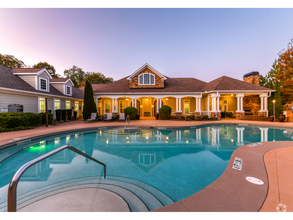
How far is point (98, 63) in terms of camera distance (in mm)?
29625

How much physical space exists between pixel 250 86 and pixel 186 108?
8690 mm

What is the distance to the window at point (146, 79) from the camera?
17.4 metres

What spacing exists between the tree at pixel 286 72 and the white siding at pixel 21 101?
30962 millimetres

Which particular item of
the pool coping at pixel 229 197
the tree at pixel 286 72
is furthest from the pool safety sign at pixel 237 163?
the tree at pixel 286 72

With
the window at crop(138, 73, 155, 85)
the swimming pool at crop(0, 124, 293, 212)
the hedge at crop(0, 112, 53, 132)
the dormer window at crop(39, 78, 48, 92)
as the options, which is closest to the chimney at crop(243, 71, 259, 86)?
the window at crop(138, 73, 155, 85)

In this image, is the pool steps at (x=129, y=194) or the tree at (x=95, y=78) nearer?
the pool steps at (x=129, y=194)

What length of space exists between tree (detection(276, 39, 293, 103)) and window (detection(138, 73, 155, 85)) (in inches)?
715

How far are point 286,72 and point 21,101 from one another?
32733mm

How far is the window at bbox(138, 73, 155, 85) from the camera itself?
1738cm

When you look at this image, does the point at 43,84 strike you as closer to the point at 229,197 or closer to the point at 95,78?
the point at 229,197

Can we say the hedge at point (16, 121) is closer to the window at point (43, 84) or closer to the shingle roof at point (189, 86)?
the window at point (43, 84)

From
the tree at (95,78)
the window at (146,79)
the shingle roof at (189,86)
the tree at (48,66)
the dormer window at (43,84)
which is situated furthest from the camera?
the tree at (95,78)

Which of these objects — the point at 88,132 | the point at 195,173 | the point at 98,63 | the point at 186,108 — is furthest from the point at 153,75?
the point at 98,63

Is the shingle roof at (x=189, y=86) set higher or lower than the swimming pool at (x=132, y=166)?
higher
